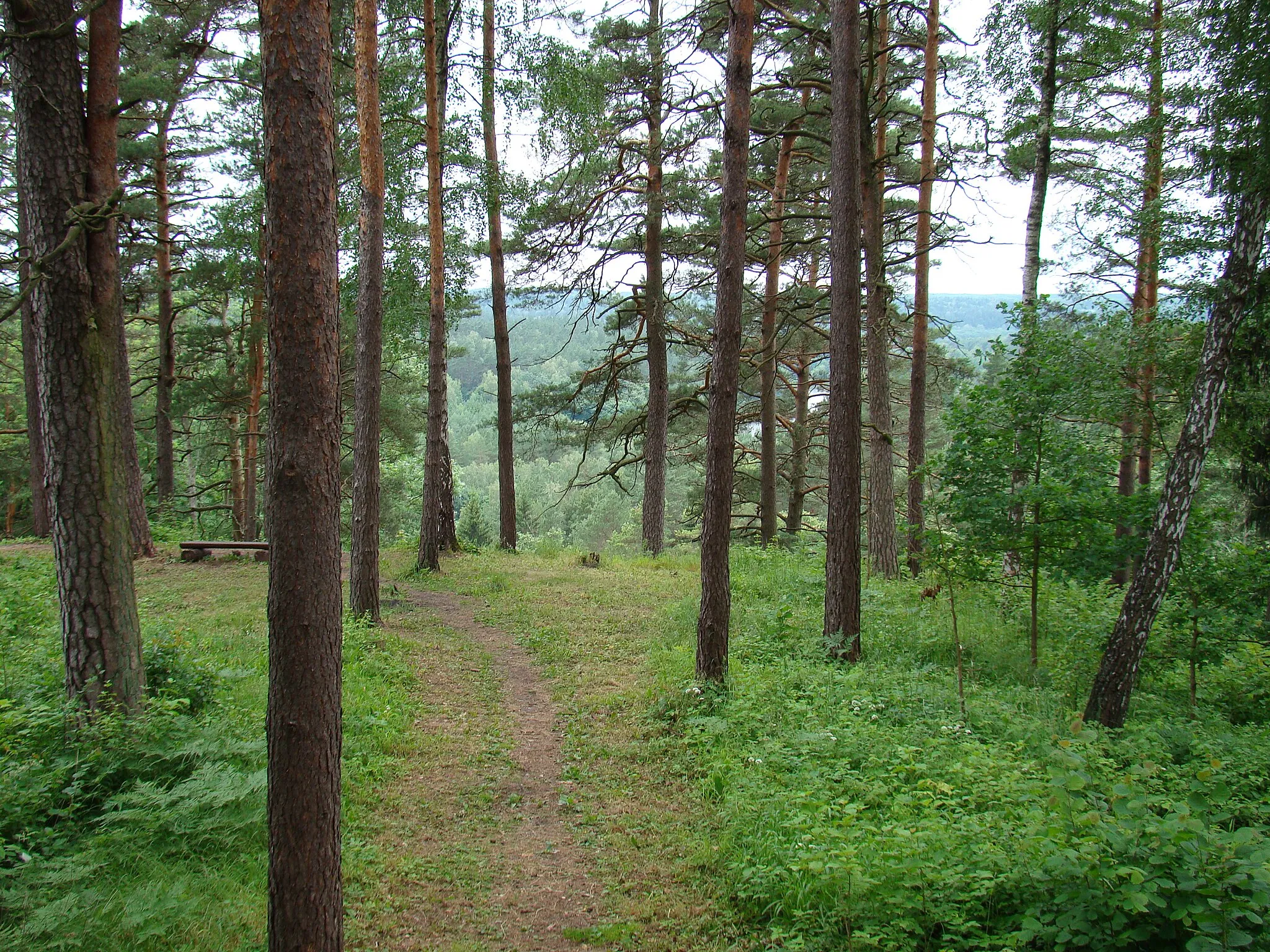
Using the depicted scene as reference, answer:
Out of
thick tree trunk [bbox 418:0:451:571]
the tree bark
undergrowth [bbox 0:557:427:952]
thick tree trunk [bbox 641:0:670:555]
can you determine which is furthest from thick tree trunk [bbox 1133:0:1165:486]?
the tree bark

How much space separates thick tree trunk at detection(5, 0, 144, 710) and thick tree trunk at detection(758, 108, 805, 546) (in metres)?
11.3

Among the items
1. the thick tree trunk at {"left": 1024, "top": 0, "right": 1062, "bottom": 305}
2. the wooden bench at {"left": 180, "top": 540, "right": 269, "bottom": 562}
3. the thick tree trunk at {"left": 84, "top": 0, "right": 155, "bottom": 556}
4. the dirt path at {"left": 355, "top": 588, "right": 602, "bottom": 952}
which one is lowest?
the dirt path at {"left": 355, "top": 588, "right": 602, "bottom": 952}

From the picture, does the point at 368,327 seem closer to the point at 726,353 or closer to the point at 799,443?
the point at 726,353

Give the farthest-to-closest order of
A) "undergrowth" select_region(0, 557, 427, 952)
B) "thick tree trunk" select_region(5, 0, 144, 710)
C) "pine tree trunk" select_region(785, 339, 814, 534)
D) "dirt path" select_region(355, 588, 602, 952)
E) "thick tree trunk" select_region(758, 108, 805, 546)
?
1. "pine tree trunk" select_region(785, 339, 814, 534)
2. "thick tree trunk" select_region(758, 108, 805, 546)
3. "thick tree trunk" select_region(5, 0, 144, 710)
4. "dirt path" select_region(355, 588, 602, 952)
5. "undergrowth" select_region(0, 557, 427, 952)

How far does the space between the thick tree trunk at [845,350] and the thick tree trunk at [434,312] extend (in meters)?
6.90

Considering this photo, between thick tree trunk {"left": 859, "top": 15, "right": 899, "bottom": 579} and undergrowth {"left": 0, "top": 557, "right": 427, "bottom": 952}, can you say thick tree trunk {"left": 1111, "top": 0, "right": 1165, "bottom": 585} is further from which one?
undergrowth {"left": 0, "top": 557, "right": 427, "bottom": 952}

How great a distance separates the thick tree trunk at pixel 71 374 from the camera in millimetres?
4734

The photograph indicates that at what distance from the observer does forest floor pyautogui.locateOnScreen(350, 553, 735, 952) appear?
415 cm

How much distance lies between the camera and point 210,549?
13305 mm

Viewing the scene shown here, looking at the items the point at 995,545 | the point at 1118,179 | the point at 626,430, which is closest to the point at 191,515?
the point at 626,430

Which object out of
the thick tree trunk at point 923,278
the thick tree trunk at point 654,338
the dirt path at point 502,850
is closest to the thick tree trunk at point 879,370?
the thick tree trunk at point 923,278

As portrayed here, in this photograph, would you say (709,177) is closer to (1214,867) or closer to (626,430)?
(626,430)

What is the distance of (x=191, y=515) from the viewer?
23.5 m

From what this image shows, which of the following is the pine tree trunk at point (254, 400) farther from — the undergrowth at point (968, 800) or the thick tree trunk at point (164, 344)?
the undergrowth at point (968, 800)
